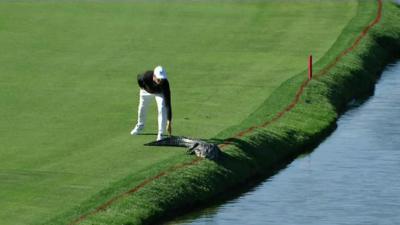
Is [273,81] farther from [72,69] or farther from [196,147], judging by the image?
[196,147]

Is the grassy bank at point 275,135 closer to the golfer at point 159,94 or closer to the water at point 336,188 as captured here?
the water at point 336,188

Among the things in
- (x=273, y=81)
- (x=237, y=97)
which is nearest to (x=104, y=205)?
(x=237, y=97)

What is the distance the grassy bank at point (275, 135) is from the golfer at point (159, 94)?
3.98 feet

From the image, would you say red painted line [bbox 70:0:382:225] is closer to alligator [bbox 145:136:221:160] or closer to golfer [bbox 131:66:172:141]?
alligator [bbox 145:136:221:160]

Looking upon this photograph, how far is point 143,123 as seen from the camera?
1132 inches

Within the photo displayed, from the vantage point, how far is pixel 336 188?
27.2 metres

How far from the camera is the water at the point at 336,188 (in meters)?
24.7

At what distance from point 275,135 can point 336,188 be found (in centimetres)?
333

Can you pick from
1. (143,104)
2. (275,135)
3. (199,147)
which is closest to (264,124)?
(275,135)

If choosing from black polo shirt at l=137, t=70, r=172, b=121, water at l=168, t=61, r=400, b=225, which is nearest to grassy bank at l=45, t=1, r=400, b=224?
water at l=168, t=61, r=400, b=225

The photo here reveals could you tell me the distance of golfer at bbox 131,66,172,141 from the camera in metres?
27.3

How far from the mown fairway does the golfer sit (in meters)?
0.54

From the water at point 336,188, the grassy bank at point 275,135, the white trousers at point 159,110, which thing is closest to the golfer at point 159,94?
the white trousers at point 159,110

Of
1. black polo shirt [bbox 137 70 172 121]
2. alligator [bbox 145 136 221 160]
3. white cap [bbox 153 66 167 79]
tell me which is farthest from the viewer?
black polo shirt [bbox 137 70 172 121]
